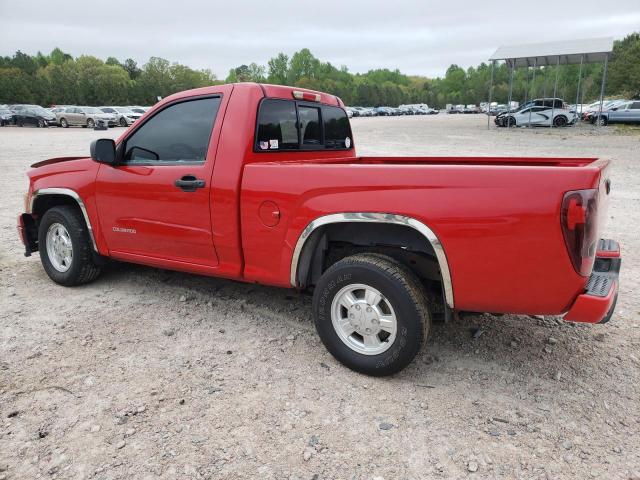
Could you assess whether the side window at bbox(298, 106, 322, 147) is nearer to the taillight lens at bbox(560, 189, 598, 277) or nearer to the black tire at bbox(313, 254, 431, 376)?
the black tire at bbox(313, 254, 431, 376)

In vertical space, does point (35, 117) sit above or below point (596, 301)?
above

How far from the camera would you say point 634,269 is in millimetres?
5238

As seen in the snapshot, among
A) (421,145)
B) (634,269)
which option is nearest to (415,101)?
(421,145)

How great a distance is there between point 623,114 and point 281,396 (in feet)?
108

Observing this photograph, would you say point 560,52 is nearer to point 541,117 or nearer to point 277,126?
point 541,117

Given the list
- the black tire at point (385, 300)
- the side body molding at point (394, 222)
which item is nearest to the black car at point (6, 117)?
the side body molding at point (394, 222)

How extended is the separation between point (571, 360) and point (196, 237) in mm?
2821

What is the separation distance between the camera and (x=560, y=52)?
2488cm

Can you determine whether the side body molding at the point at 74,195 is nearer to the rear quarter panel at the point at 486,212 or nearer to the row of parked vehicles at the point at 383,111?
the rear quarter panel at the point at 486,212

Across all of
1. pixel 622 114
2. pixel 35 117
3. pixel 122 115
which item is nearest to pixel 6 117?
pixel 35 117

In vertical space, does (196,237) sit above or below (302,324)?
above

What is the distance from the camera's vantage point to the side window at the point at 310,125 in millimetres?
4357

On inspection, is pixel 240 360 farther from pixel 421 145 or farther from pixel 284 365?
pixel 421 145

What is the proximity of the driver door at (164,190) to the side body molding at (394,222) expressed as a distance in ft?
2.93
